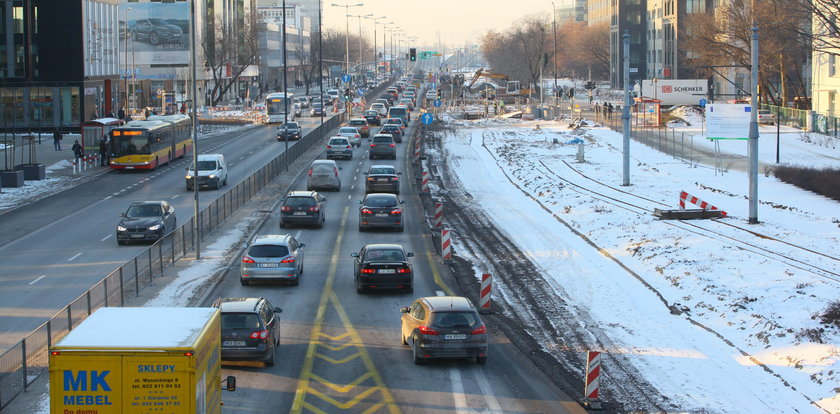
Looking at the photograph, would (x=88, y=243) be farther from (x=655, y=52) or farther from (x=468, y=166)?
(x=655, y=52)

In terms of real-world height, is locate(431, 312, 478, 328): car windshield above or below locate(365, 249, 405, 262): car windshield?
below

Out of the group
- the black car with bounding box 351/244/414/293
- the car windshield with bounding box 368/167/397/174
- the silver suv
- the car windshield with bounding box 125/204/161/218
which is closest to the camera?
the black car with bounding box 351/244/414/293

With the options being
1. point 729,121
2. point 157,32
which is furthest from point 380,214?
point 157,32

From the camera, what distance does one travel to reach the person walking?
59.6m

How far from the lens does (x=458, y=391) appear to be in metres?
18.4

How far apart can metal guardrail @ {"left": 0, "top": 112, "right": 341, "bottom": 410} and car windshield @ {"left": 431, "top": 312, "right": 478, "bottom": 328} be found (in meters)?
7.44

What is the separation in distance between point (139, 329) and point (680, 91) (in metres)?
89.9

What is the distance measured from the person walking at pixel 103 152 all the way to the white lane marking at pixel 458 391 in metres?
44.7

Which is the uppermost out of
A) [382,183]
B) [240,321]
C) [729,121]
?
[729,121]

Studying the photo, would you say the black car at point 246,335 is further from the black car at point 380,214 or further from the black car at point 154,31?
the black car at point 154,31

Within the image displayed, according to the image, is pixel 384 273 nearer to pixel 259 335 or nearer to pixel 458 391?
pixel 259 335

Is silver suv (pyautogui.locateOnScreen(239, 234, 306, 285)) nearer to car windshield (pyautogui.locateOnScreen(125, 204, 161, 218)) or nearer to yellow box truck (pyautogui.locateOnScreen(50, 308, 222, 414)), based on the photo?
car windshield (pyautogui.locateOnScreen(125, 204, 161, 218))

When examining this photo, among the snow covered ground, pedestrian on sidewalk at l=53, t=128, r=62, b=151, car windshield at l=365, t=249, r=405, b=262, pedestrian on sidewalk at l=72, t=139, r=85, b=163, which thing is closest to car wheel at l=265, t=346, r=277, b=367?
the snow covered ground

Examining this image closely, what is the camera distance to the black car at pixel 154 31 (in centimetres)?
11144
